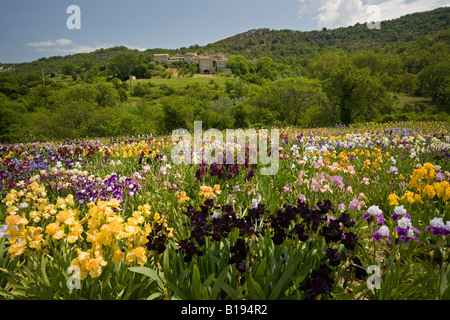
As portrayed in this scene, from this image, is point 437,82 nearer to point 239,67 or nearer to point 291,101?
point 291,101

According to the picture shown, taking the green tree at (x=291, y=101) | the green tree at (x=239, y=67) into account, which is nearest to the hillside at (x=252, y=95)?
the green tree at (x=291, y=101)

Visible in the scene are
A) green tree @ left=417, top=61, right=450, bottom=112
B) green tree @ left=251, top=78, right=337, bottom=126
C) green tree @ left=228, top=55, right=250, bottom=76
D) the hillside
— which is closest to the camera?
the hillside

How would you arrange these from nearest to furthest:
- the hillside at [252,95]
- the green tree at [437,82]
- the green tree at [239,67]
Answer: the hillside at [252,95], the green tree at [437,82], the green tree at [239,67]

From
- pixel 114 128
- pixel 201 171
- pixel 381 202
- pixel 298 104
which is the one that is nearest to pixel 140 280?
pixel 201 171

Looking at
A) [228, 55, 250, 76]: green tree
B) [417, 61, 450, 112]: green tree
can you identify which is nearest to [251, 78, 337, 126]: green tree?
[417, 61, 450, 112]: green tree

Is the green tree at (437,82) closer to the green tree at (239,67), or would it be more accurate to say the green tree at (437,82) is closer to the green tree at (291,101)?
the green tree at (291,101)

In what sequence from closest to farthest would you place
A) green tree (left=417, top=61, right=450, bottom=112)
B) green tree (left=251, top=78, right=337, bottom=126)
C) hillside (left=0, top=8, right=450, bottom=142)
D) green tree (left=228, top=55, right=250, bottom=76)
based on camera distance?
hillside (left=0, top=8, right=450, bottom=142)
green tree (left=251, top=78, right=337, bottom=126)
green tree (left=417, top=61, right=450, bottom=112)
green tree (left=228, top=55, right=250, bottom=76)

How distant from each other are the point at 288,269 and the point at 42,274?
2.39m

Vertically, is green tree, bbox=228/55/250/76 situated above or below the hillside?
above

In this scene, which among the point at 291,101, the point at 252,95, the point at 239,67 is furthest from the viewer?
the point at 239,67

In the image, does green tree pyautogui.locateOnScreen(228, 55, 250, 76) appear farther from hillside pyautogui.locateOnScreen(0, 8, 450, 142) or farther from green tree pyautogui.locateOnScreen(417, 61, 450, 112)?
green tree pyautogui.locateOnScreen(417, 61, 450, 112)

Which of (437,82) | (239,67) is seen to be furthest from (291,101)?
(239,67)

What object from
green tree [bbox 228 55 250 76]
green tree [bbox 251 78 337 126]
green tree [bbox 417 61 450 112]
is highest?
green tree [bbox 228 55 250 76]

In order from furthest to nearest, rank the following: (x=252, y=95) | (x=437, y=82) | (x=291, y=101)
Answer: (x=252, y=95) < (x=437, y=82) < (x=291, y=101)
